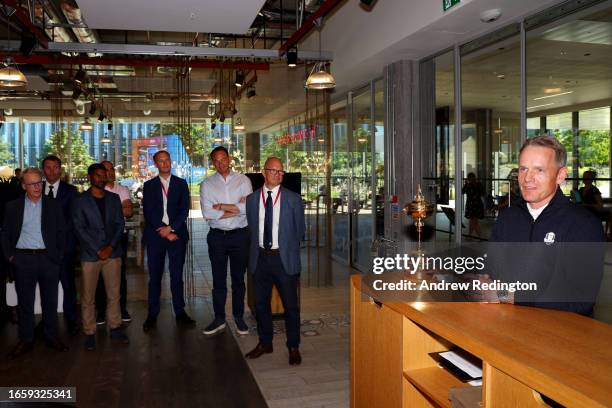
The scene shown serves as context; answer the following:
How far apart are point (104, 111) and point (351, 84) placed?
13.3 ft

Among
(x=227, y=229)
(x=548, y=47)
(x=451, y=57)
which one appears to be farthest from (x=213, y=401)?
(x=451, y=57)

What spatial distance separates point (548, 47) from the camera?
5039mm

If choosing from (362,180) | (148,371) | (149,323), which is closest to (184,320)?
(149,323)

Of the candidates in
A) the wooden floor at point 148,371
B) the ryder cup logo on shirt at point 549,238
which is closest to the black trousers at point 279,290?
the wooden floor at point 148,371

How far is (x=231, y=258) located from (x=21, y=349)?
2.14m

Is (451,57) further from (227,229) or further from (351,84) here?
(227,229)

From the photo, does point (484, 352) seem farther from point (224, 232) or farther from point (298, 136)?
point (298, 136)

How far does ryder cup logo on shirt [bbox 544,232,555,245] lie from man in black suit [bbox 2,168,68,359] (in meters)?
4.37

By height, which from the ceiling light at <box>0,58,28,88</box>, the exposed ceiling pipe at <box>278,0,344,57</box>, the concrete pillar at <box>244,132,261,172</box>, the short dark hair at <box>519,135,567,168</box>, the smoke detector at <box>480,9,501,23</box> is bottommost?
the short dark hair at <box>519,135,567,168</box>

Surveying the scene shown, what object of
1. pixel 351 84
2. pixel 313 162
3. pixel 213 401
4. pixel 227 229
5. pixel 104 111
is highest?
pixel 351 84

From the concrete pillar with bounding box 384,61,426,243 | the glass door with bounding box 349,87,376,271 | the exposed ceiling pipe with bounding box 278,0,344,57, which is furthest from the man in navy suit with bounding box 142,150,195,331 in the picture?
the glass door with bounding box 349,87,376,271

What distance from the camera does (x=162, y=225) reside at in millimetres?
5832

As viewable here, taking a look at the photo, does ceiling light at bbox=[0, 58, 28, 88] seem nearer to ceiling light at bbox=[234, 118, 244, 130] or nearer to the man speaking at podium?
ceiling light at bbox=[234, 118, 244, 130]

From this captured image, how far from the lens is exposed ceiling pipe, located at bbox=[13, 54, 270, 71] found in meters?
7.55
